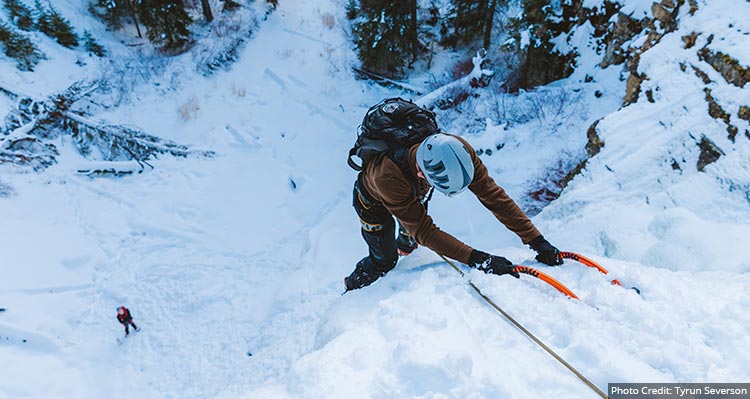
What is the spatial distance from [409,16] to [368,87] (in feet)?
9.82

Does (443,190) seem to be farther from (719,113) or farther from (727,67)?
(727,67)

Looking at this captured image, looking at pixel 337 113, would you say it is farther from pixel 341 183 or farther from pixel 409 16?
pixel 409 16

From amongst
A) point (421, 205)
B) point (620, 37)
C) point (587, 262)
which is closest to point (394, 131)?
point (421, 205)

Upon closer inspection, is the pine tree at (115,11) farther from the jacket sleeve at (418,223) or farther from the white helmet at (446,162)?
the white helmet at (446,162)

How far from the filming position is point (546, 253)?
2766 millimetres

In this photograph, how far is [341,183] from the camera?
344 inches

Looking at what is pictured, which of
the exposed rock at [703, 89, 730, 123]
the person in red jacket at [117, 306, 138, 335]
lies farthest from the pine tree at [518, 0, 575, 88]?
the person in red jacket at [117, 306, 138, 335]

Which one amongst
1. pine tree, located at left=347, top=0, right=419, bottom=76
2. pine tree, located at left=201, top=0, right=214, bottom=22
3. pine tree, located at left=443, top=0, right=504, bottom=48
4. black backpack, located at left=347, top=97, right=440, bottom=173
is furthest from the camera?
pine tree, located at left=201, top=0, right=214, bottom=22

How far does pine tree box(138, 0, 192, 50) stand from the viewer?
13.6m

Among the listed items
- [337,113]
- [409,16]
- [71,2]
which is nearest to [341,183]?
[337,113]

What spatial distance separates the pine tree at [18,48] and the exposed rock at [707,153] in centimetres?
1510

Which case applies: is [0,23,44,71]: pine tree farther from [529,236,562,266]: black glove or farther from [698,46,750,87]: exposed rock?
[698,46,750,87]: exposed rock

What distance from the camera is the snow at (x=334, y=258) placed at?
2.00m

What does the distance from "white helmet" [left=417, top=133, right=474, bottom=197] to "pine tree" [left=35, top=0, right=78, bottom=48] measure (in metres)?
15.1
